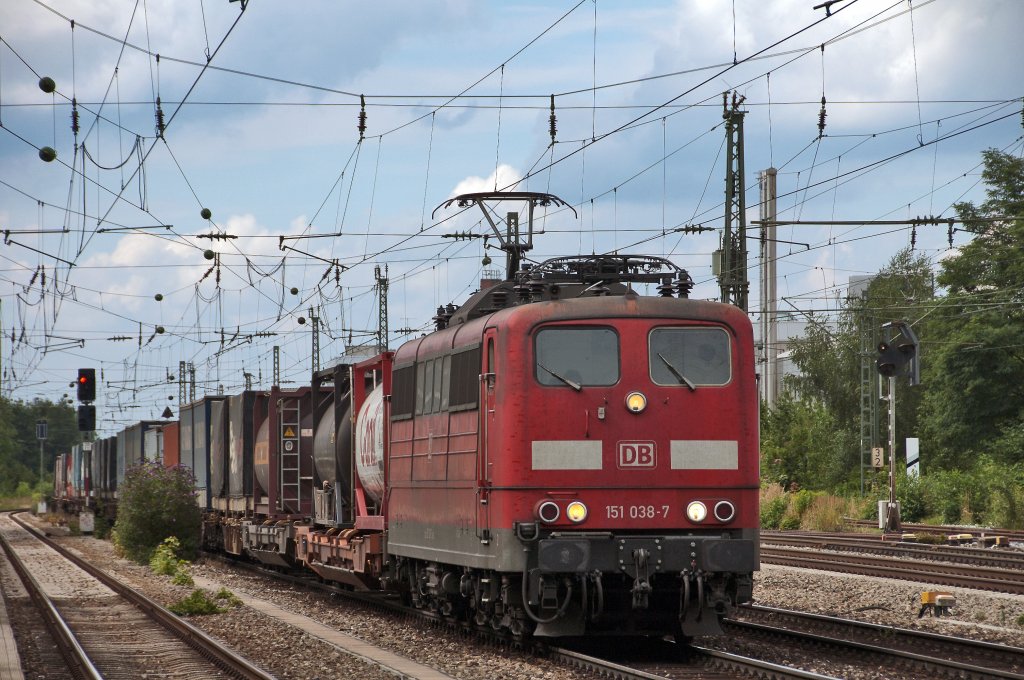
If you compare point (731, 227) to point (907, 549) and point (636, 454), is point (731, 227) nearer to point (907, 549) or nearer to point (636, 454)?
point (907, 549)

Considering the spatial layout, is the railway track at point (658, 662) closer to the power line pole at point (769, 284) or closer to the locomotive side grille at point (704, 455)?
the locomotive side grille at point (704, 455)

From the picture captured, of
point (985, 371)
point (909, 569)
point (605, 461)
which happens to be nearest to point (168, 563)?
point (909, 569)

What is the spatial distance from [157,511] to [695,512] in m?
23.3

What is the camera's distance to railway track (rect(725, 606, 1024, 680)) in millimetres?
12062

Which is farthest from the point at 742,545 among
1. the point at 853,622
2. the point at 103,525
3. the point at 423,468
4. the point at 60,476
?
the point at 60,476

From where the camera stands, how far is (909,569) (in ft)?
73.6

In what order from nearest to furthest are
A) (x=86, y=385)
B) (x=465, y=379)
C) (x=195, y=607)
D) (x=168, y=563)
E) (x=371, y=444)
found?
(x=465, y=379), (x=371, y=444), (x=195, y=607), (x=168, y=563), (x=86, y=385)

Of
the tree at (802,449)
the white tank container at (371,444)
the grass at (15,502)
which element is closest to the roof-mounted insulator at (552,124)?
the white tank container at (371,444)

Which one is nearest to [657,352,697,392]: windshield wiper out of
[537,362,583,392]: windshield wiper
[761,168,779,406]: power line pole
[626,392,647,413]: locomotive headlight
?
[626,392,647,413]: locomotive headlight

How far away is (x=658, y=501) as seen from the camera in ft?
42.8

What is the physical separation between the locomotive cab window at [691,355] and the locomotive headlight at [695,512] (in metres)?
1.21

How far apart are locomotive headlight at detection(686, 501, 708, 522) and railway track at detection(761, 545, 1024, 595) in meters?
7.70

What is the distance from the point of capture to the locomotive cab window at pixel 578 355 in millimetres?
13203

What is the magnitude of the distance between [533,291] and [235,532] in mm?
17319
